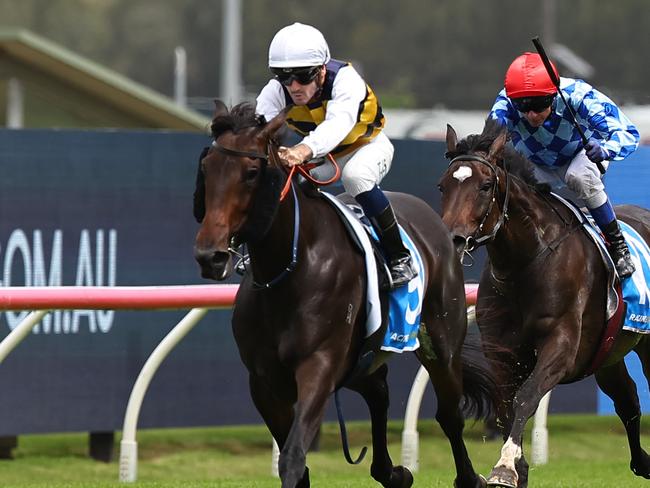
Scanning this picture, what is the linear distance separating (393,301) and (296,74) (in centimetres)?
93

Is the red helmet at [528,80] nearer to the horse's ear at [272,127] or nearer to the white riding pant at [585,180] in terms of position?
the white riding pant at [585,180]

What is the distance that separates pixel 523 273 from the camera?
5.95 m

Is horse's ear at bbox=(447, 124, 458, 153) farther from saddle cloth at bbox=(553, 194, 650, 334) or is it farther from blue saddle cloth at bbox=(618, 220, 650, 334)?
blue saddle cloth at bbox=(618, 220, 650, 334)

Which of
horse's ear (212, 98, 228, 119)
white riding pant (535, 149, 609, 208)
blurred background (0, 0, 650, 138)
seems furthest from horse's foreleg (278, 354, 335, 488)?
blurred background (0, 0, 650, 138)

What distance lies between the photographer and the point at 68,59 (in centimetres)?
1222

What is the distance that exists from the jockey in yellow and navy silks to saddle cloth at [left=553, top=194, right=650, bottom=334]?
98 cm

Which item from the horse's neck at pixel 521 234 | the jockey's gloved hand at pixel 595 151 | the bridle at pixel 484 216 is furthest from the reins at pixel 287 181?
the jockey's gloved hand at pixel 595 151

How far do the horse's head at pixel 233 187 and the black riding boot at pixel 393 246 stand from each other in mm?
812

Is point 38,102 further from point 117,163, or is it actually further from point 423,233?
point 423,233

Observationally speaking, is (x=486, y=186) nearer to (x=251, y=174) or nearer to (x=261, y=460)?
(x=251, y=174)

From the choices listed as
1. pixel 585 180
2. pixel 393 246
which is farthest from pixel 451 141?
pixel 585 180

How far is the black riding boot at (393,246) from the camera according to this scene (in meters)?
5.45

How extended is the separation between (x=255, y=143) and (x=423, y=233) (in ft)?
4.64

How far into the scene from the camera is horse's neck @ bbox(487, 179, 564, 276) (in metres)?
5.90
